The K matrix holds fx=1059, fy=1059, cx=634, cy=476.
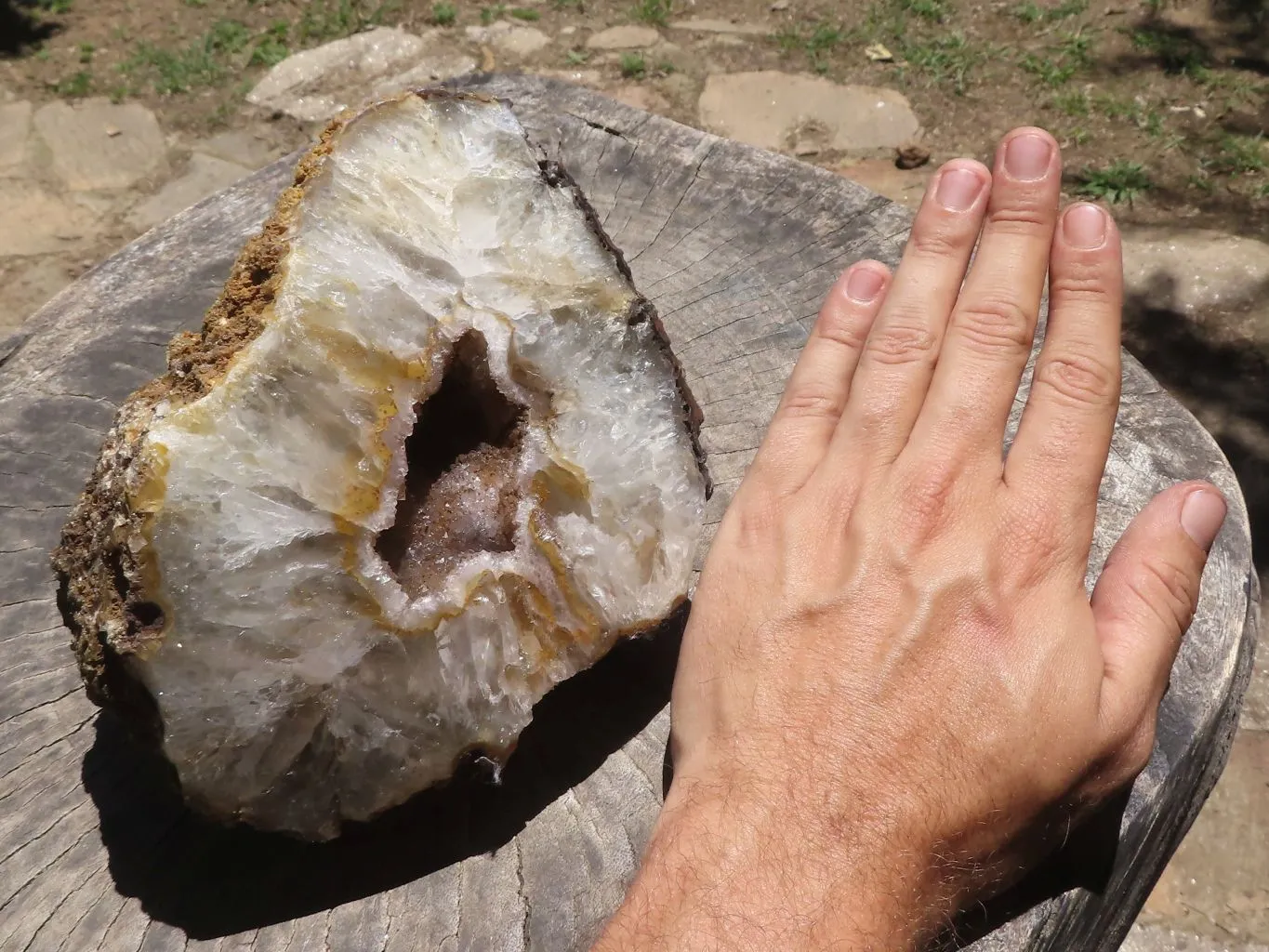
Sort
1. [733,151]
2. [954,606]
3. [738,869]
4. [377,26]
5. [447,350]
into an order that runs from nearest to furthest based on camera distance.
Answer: [738,869] < [954,606] < [447,350] < [733,151] < [377,26]

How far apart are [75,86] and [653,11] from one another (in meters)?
2.10

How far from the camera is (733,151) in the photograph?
2197 mm

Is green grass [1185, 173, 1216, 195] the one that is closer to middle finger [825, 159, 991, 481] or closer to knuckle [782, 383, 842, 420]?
middle finger [825, 159, 991, 481]

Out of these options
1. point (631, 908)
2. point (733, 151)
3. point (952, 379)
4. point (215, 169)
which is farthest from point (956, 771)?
point (215, 169)

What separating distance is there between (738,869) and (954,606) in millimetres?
395

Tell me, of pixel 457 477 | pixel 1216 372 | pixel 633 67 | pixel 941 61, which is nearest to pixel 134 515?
pixel 457 477

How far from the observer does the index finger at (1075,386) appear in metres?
A: 1.29

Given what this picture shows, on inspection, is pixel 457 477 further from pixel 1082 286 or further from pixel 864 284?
pixel 1082 286

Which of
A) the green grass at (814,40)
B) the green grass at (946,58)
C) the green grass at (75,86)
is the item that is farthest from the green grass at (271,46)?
the green grass at (946,58)

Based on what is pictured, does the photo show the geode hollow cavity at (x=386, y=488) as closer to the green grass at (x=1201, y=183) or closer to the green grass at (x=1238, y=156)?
the green grass at (x=1201, y=183)

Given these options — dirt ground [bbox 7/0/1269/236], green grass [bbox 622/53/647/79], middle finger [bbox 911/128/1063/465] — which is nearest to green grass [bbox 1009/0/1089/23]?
dirt ground [bbox 7/0/1269/236]

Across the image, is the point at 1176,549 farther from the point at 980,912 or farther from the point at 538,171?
the point at 538,171

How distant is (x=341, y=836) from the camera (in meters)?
1.34

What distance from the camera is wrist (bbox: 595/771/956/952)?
3.55 ft
